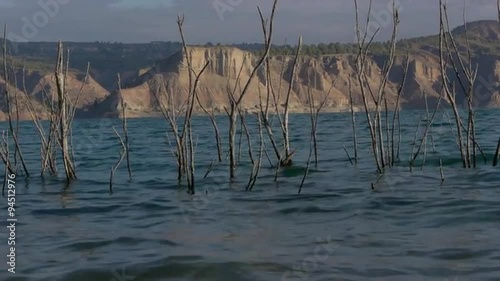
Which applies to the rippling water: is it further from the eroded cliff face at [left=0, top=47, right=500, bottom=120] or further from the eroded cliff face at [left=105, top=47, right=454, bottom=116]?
the eroded cliff face at [left=0, top=47, right=500, bottom=120]

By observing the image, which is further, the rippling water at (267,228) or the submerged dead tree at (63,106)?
the submerged dead tree at (63,106)

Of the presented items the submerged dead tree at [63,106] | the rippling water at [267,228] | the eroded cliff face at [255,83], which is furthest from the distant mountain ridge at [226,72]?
the rippling water at [267,228]

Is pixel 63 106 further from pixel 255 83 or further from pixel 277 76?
pixel 255 83

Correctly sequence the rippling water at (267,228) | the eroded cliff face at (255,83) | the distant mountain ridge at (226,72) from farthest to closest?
1. the distant mountain ridge at (226,72)
2. the eroded cliff face at (255,83)
3. the rippling water at (267,228)

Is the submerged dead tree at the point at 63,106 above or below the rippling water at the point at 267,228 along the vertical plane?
above

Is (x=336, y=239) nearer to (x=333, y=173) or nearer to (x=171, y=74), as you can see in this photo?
(x=333, y=173)

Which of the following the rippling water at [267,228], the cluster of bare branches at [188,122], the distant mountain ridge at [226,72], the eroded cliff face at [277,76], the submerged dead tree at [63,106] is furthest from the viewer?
the distant mountain ridge at [226,72]

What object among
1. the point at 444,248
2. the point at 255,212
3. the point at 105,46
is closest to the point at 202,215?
the point at 255,212

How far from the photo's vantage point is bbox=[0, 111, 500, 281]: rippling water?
614 cm

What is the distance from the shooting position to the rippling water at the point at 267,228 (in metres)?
6.14

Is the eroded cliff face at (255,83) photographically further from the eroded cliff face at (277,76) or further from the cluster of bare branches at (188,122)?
the cluster of bare branches at (188,122)

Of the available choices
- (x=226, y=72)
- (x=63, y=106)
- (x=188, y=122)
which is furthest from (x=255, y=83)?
(x=188, y=122)

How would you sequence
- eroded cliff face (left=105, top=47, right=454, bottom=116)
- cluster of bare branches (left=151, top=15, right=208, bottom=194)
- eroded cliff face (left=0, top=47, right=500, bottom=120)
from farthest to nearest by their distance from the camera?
1. eroded cliff face (left=105, top=47, right=454, bottom=116)
2. eroded cliff face (left=0, top=47, right=500, bottom=120)
3. cluster of bare branches (left=151, top=15, right=208, bottom=194)

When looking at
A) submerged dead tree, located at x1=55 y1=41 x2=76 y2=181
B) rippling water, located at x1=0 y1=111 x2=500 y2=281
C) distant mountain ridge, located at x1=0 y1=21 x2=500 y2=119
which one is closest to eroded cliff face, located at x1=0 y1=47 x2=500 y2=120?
distant mountain ridge, located at x1=0 y1=21 x2=500 y2=119
